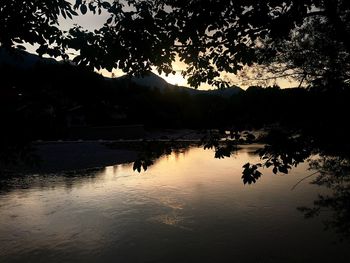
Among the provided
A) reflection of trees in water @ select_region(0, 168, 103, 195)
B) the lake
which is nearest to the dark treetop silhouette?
the lake

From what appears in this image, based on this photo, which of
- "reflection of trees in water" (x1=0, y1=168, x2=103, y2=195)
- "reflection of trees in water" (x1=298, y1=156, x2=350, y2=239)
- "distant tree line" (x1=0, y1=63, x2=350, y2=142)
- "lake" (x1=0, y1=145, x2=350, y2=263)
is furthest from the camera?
"reflection of trees in water" (x1=0, y1=168, x2=103, y2=195)

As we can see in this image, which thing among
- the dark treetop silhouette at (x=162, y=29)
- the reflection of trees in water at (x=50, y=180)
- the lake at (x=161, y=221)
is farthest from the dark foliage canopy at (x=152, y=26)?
the reflection of trees in water at (x=50, y=180)

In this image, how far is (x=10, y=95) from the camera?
125 inches

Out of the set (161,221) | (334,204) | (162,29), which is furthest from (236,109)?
(334,204)

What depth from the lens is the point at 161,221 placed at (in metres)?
11.3

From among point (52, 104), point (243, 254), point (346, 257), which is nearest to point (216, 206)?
point (243, 254)

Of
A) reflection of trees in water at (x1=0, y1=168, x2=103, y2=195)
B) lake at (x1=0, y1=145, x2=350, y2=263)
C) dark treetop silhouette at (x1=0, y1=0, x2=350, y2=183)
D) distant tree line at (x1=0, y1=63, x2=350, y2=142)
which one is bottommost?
lake at (x1=0, y1=145, x2=350, y2=263)

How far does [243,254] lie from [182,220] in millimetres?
3089

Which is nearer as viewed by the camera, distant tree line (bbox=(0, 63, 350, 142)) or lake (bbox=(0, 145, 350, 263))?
distant tree line (bbox=(0, 63, 350, 142))

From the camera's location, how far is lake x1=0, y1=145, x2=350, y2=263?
8.62 metres

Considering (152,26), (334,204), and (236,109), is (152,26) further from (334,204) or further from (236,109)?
(334,204)

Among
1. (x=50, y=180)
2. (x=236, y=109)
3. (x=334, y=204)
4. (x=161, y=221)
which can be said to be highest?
(x=236, y=109)

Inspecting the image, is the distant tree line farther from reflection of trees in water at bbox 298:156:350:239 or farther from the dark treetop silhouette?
reflection of trees in water at bbox 298:156:350:239

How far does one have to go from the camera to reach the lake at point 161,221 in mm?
8625
